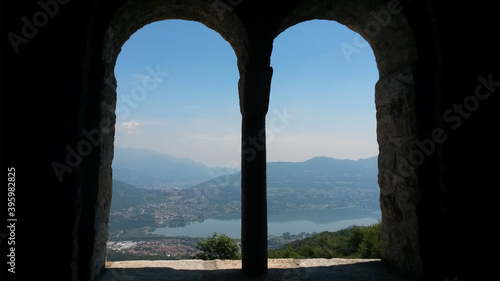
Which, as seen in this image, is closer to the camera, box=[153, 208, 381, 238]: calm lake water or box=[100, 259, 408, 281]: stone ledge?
box=[100, 259, 408, 281]: stone ledge

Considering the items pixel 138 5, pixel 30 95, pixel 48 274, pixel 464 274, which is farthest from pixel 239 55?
pixel 464 274

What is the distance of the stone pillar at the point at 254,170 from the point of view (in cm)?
257

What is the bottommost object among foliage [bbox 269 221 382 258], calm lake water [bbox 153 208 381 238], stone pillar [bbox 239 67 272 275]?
calm lake water [bbox 153 208 381 238]

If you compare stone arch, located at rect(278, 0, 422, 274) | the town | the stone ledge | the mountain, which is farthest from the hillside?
the mountain

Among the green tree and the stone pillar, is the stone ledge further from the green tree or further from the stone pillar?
the green tree

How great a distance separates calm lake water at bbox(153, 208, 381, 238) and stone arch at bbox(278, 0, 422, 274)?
20.8 meters

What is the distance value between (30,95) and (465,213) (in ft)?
11.3

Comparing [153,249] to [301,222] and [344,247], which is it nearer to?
[344,247]

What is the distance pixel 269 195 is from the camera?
34.1 meters

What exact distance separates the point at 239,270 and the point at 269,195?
31856 millimetres

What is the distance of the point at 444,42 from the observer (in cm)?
250

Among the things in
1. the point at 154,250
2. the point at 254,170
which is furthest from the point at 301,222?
the point at 254,170

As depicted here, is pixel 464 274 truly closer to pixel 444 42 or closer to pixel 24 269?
pixel 444 42

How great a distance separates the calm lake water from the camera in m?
25.3
